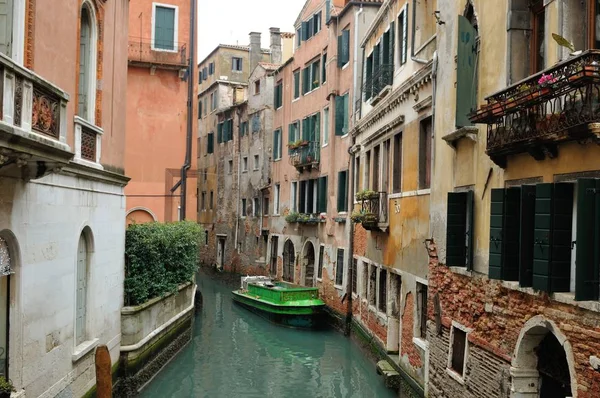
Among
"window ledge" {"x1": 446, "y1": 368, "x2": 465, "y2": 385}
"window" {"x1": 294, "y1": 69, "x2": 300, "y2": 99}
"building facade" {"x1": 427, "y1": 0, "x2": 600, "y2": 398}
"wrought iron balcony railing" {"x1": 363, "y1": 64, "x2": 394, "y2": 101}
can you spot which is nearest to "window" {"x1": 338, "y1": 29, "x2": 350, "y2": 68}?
"wrought iron balcony railing" {"x1": 363, "y1": 64, "x2": 394, "y2": 101}

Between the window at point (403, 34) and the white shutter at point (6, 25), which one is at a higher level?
the window at point (403, 34)

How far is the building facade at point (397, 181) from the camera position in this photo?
11195mm

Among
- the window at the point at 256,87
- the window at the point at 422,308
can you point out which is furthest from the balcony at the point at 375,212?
the window at the point at 256,87

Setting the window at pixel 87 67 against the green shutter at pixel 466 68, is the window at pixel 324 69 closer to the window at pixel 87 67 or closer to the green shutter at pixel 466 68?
the window at pixel 87 67

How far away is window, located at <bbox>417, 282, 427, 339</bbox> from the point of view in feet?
36.6

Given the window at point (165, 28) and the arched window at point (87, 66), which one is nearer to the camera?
the arched window at point (87, 66)

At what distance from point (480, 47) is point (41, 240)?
18.8 feet

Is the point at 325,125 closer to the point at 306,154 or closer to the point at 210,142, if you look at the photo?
the point at 306,154

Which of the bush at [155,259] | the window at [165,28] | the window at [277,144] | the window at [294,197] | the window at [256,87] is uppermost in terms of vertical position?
the window at [256,87]

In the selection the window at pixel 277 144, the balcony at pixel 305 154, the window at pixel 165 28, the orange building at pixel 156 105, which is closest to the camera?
the orange building at pixel 156 105

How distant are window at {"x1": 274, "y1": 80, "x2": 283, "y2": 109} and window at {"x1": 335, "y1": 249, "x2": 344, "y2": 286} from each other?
31.5ft

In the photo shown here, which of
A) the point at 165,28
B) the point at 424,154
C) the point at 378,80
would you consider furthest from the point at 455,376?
the point at 165,28

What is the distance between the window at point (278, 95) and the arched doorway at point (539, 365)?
21.1 metres

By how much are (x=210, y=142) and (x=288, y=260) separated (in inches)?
521
